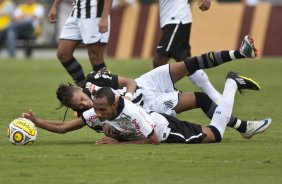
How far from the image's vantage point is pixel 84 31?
49.7ft

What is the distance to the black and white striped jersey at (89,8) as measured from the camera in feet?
50.1

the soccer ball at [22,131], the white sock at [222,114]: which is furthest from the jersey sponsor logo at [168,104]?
the soccer ball at [22,131]

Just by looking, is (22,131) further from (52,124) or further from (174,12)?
(174,12)

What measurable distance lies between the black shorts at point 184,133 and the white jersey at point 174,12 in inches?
147

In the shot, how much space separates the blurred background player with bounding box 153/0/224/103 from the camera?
14727mm

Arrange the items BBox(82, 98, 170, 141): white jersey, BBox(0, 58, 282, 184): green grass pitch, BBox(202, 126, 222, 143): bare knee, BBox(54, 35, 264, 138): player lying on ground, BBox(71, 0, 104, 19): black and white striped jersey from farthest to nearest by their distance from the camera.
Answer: BBox(71, 0, 104, 19): black and white striped jersey
BBox(54, 35, 264, 138): player lying on ground
BBox(202, 126, 222, 143): bare knee
BBox(82, 98, 170, 141): white jersey
BBox(0, 58, 282, 184): green grass pitch

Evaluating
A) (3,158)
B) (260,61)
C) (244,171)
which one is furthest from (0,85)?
(244,171)

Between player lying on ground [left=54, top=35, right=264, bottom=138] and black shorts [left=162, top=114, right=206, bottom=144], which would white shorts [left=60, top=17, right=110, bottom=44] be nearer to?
player lying on ground [left=54, top=35, right=264, bottom=138]

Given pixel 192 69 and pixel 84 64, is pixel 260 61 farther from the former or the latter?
pixel 192 69

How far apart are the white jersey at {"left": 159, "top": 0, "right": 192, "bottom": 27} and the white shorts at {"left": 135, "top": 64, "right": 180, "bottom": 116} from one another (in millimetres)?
2638

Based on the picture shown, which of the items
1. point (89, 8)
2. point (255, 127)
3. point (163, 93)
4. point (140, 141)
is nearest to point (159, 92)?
point (163, 93)

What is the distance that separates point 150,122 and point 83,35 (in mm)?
4506

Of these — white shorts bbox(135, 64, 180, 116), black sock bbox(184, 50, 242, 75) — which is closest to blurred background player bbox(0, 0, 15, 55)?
white shorts bbox(135, 64, 180, 116)

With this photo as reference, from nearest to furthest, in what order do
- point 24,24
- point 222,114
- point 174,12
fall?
point 222,114 < point 174,12 < point 24,24
